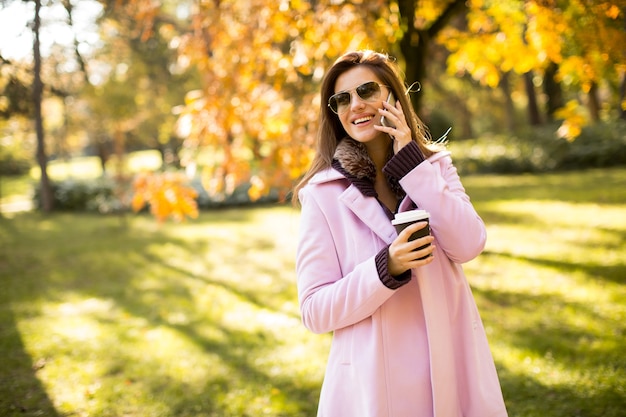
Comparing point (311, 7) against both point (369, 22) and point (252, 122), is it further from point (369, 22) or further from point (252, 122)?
point (252, 122)

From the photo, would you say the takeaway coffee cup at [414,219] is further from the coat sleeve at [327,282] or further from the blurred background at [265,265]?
the blurred background at [265,265]

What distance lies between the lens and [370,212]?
6.34 ft

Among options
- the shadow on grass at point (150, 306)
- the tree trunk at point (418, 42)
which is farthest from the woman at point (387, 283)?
the tree trunk at point (418, 42)

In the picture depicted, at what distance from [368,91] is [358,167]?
30cm

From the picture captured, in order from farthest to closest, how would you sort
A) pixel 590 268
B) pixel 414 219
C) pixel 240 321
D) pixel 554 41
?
pixel 590 268, pixel 240 321, pixel 554 41, pixel 414 219

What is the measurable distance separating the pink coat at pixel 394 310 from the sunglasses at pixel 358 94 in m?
0.29

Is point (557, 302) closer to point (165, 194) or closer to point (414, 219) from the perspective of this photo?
point (165, 194)

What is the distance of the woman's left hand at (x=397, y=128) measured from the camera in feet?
6.25

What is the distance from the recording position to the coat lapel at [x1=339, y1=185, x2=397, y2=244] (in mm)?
1919

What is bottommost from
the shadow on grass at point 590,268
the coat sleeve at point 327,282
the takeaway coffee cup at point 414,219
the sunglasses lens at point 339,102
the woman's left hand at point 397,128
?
the shadow on grass at point 590,268

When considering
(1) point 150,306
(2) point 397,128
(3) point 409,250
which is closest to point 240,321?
(1) point 150,306

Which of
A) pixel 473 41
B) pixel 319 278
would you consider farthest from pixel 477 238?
pixel 473 41

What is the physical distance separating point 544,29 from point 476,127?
38.5 metres

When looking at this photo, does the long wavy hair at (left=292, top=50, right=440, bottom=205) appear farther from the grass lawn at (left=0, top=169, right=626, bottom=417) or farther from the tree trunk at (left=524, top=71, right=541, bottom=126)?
the tree trunk at (left=524, top=71, right=541, bottom=126)
